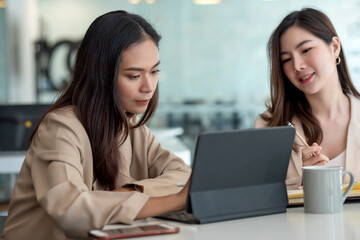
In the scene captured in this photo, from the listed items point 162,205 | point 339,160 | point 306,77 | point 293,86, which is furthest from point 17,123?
point 162,205

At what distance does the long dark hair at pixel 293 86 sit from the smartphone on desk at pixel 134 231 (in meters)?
1.14

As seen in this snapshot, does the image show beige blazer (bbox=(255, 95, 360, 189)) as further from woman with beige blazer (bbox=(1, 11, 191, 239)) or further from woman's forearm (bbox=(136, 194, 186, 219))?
woman's forearm (bbox=(136, 194, 186, 219))

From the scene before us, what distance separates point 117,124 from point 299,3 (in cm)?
424

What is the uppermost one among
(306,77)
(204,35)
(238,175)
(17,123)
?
(204,35)

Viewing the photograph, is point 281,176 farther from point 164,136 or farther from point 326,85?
point 164,136

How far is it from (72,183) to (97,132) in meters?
0.27

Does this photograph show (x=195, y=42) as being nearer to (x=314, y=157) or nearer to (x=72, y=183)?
(x=314, y=157)

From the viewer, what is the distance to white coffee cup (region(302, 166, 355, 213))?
129 cm

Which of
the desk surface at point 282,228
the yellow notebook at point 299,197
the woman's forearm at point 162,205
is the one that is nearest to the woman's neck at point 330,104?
the yellow notebook at point 299,197

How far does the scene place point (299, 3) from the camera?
5.49m

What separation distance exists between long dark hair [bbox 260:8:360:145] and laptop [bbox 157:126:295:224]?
2.88ft

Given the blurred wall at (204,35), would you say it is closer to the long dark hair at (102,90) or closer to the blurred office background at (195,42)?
the blurred office background at (195,42)

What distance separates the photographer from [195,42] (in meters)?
5.52

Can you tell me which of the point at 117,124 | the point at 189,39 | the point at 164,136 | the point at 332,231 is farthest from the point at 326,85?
the point at 189,39
